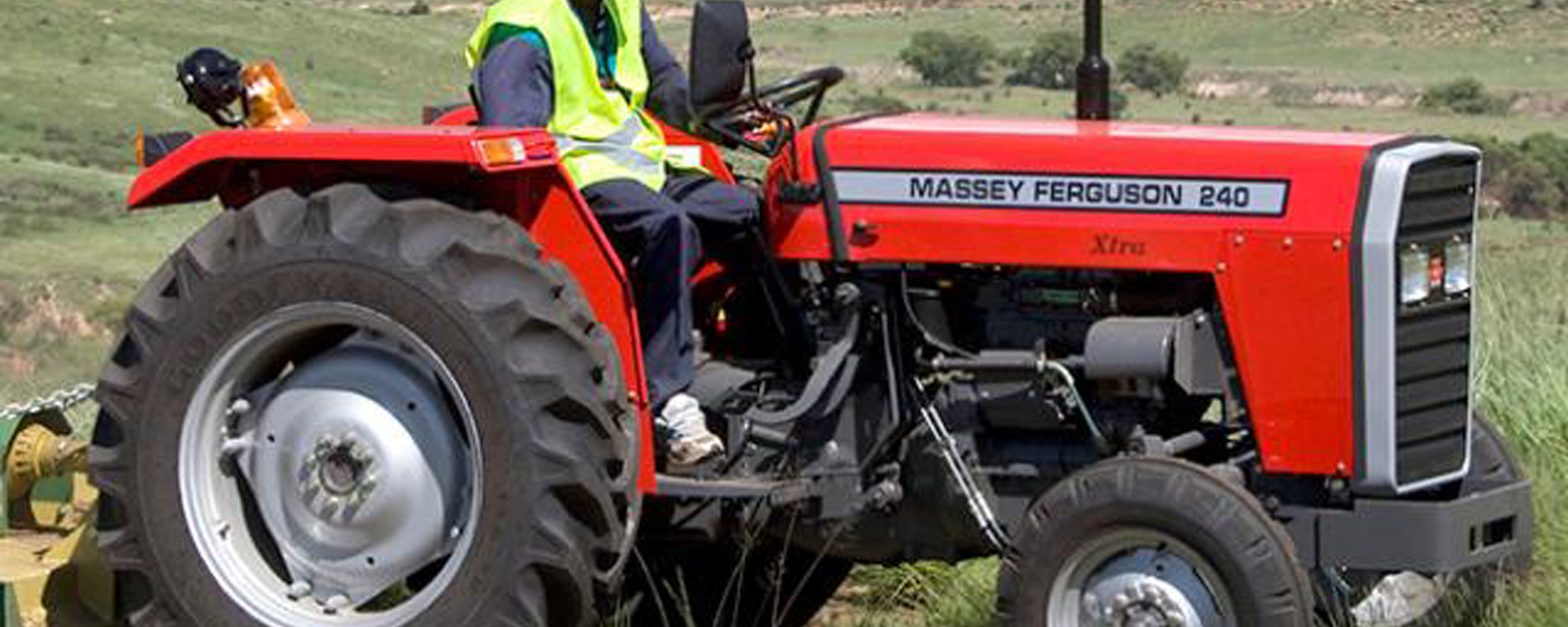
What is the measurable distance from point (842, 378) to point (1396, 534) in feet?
4.18

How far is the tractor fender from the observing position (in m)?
5.81

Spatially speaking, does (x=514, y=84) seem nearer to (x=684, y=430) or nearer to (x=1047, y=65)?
(x=684, y=430)

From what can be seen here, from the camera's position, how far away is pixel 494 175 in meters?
5.92

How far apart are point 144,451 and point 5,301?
92.3 ft

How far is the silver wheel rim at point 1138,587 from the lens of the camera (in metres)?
5.52

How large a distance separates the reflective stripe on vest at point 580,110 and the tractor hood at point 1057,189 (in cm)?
34

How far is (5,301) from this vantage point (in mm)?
32969

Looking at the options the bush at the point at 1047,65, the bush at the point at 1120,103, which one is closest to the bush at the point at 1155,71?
the bush at the point at 1120,103

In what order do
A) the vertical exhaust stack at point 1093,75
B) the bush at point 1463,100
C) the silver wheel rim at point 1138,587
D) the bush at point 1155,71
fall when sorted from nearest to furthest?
the silver wheel rim at point 1138,587
the vertical exhaust stack at point 1093,75
the bush at point 1463,100
the bush at point 1155,71

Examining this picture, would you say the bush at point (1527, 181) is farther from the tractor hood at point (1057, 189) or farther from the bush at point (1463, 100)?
the tractor hood at point (1057, 189)

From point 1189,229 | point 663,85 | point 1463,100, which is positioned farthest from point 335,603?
point 1463,100

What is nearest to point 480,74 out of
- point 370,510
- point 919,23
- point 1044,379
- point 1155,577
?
point 370,510

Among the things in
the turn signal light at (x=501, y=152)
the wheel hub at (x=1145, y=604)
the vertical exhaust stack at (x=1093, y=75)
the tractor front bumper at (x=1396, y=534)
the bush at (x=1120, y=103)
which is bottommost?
the bush at (x=1120, y=103)

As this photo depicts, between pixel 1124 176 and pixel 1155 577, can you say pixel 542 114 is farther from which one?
pixel 1155 577
